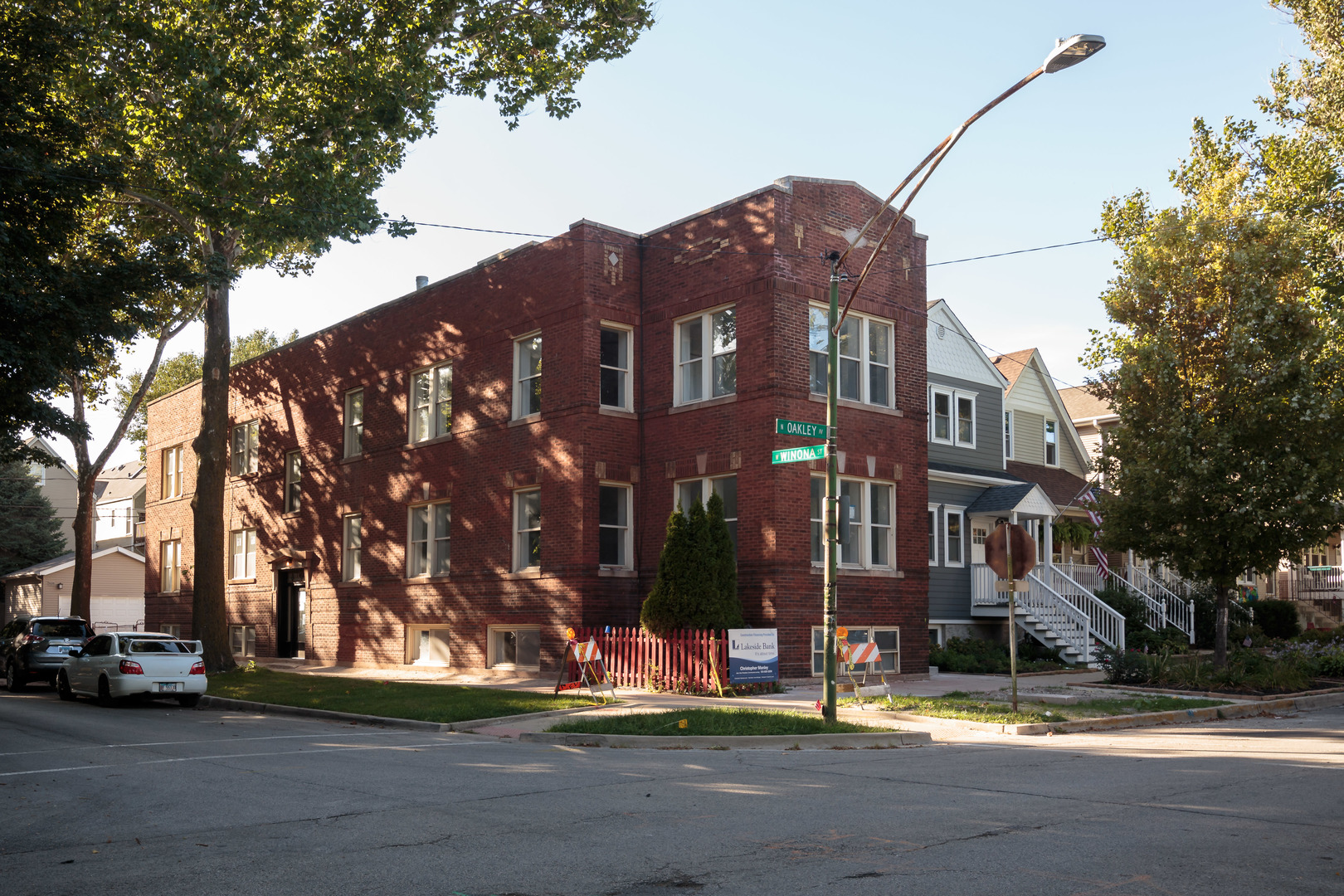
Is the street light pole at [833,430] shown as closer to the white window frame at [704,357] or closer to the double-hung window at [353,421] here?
the white window frame at [704,357]

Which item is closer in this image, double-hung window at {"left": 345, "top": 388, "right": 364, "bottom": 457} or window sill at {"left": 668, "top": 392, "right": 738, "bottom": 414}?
window sill at {"left": 668, "top": 392, "right": 738, "bottom": 414}

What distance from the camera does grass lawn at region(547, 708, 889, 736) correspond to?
13.8m

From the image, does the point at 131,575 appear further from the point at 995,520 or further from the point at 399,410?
the point at 995,520

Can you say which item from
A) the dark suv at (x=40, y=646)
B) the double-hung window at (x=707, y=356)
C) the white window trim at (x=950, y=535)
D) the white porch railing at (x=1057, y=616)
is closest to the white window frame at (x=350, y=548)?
the dark suv at (x=40, y=646)

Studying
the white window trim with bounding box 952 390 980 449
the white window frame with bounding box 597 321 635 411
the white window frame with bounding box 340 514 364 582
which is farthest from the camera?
the white window trim with bounding box 952 390 980 449

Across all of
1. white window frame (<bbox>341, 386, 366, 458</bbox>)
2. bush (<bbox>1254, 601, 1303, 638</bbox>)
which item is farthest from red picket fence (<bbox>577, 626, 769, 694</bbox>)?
bush (<bbox>1254, 601, 1303, 638</bbox>)

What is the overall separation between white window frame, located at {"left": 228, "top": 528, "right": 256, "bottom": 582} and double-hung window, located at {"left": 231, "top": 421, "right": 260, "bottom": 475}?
1962mm

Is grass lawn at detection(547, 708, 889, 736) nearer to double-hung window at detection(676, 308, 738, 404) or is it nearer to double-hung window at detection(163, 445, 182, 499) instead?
double-hung window at detection(676, 308, 738, 404)

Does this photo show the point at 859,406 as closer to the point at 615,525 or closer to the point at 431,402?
the point at 615,525

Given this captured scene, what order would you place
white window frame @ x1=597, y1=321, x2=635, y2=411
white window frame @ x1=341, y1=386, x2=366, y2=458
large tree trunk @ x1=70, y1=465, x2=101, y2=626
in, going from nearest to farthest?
white window frame @ x1=597, y1=321, x2=635, y2=411 < white window frame @ x1=341, y1=386, x2=366, y2=458 < large tree trunk @ x1=70, y1=465, x2=101, y2=626

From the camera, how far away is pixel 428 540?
26828 mm

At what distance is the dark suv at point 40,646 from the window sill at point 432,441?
8.48m

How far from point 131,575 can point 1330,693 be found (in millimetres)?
54169

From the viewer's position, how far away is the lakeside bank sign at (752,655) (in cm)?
1877
